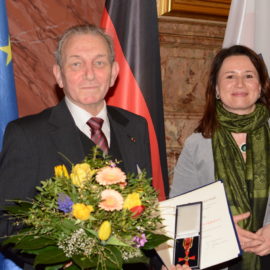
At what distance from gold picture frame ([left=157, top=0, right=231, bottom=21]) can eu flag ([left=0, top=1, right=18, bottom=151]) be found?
158 cm

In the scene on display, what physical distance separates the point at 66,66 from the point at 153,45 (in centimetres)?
162

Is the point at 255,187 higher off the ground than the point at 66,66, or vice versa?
the point at 66,66

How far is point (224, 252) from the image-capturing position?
2523 millimetres

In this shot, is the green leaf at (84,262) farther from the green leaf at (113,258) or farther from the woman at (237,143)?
the woman at (237,143)

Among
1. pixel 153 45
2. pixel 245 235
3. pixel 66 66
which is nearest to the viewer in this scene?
pixel 66 66

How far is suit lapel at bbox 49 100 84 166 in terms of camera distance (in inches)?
91.5

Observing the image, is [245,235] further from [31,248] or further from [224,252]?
[31,248]

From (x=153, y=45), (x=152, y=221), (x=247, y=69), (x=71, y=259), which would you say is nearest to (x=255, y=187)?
(x=247, y=69)

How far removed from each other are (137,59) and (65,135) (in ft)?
5.24

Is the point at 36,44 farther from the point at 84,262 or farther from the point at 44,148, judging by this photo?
the point at 84,262

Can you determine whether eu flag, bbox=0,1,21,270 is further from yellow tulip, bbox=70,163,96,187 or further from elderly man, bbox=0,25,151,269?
yellow tulip, bbox=70,163,96,187

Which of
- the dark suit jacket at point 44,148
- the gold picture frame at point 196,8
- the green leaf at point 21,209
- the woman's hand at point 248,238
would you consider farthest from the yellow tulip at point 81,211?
the gold picture frame at point 196,8

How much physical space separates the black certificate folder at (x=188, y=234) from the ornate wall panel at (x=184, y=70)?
2176 millimetres

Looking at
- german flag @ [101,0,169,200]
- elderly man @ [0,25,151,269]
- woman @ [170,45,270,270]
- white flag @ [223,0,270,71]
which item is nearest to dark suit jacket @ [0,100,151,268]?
elderly man @ [0,25,151,269]
